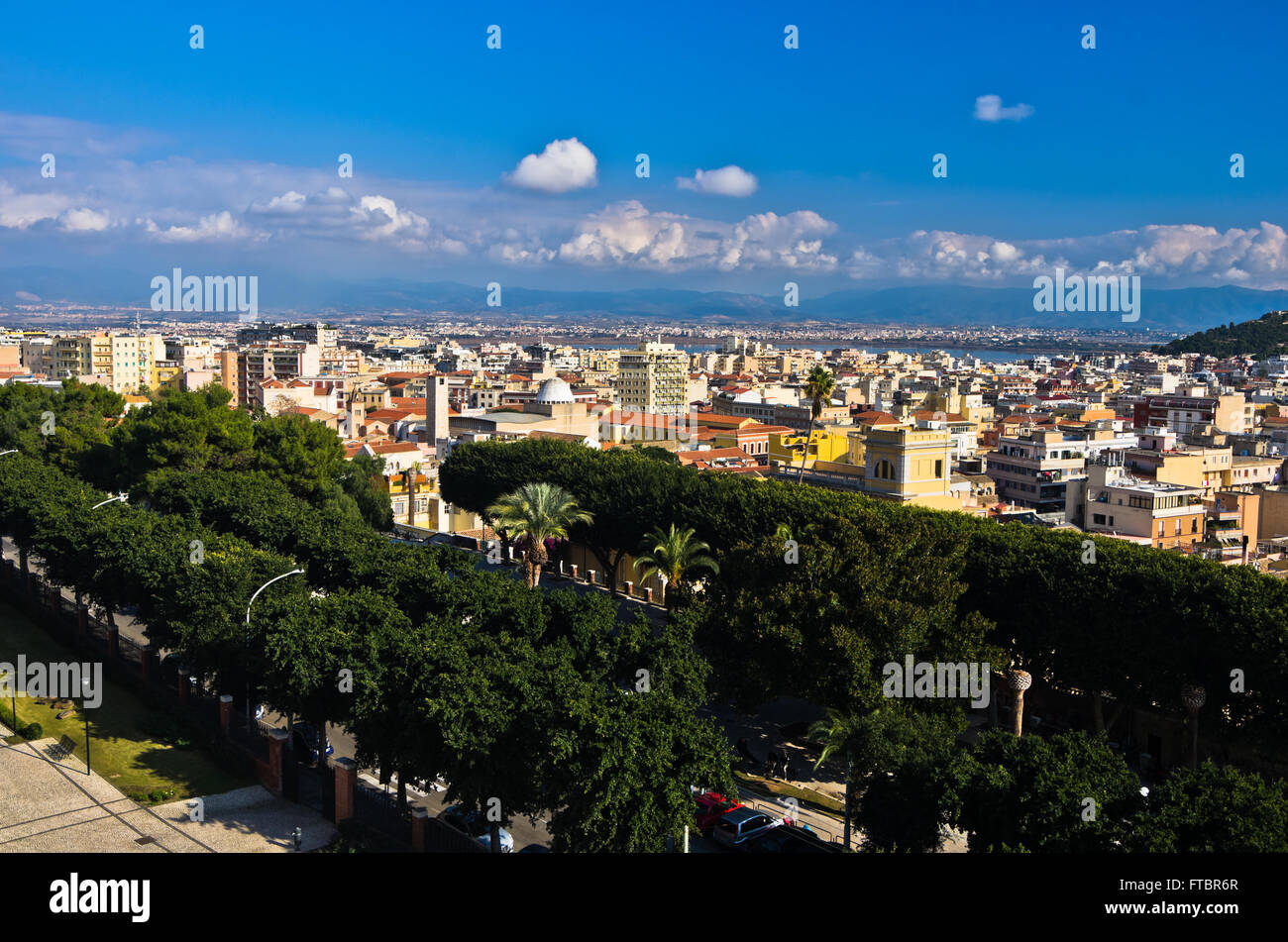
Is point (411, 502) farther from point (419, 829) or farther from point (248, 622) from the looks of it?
point (419, 829)

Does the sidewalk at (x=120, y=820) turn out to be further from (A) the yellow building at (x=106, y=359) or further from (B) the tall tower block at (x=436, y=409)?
(A) the yellow building at (x=106, y=359)

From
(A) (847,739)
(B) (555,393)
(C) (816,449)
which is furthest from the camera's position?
(B) (555,393)

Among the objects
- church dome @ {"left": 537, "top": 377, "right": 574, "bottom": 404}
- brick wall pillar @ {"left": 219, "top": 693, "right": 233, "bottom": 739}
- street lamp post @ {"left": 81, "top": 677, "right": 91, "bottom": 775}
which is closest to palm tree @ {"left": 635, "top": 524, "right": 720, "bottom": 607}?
brick wall pillar @ {"left": 219, "top": 693, "right": 233, "bottom": 739}

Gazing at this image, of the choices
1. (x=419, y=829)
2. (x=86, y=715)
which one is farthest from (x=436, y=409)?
(x=419, y=829)

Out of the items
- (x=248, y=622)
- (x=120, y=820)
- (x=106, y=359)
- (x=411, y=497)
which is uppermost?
(x=106, y=359)

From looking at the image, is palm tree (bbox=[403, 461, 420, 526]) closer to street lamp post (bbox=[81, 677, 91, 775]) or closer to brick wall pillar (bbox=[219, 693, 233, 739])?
street lamp post (bbox=[81, 677, 91, 775])

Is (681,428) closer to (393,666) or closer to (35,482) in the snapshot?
(35,482)
